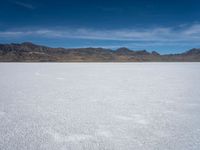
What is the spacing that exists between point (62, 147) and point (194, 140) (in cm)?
187

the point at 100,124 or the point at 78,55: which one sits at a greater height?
the point at 78,55

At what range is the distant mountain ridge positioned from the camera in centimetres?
10775

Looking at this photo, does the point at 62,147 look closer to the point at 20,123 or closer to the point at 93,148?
the point at 93,148

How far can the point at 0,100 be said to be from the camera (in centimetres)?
578

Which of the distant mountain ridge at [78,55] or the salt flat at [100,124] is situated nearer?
the salt flat at [100,124]

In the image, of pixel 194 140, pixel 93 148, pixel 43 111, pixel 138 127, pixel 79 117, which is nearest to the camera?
pixel 93 148

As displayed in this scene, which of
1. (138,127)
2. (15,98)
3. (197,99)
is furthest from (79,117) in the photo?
(197,99)

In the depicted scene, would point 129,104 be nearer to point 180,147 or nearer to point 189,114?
point 189,114

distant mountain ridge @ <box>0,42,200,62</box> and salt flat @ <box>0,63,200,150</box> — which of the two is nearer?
salt flat @ <box>0,63,200,150</box>

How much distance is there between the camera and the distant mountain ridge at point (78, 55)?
107750mm

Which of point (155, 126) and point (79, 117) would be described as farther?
point (79, 117)

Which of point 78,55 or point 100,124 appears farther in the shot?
point 78,55

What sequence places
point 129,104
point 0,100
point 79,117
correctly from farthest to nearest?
1. point 0,100
2. point 129,104
3. point 79,117

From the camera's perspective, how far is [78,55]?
120 meters
